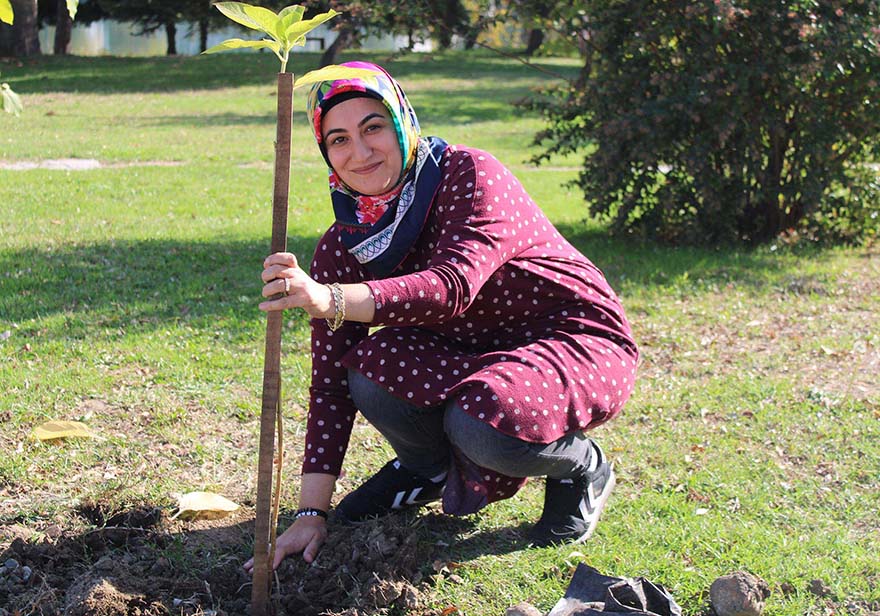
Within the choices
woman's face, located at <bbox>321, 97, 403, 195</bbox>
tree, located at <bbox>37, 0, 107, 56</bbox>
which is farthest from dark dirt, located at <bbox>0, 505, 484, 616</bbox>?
tree, located at <bbox>37, 0, 107, 56</bbox>

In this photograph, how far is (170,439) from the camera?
3.91 meters

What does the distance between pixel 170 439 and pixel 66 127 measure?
12.0 meters

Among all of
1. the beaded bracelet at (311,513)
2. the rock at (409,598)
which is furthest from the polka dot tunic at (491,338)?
the rock at (409,598)

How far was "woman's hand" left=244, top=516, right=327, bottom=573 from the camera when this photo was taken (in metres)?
2.95

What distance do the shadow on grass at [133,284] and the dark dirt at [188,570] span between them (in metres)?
2.33

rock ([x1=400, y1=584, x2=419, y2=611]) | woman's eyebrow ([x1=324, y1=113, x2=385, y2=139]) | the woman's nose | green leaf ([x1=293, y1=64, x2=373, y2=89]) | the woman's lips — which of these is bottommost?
rock ([x1=400, y1=584, x2=419, y2=611])

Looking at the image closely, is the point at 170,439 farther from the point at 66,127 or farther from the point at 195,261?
the point at 66,127

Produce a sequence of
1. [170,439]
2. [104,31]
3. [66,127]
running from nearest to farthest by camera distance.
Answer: [170,439] < [66,127] < [104,31]

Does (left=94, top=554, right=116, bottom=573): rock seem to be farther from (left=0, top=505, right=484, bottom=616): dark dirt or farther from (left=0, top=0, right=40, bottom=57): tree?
(left=0, top=0, right=40, bottom=57): tree

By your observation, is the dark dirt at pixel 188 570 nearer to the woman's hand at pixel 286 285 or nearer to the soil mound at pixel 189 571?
the soil mound at pixel 189 571

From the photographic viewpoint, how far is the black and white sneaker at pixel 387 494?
10.7ft

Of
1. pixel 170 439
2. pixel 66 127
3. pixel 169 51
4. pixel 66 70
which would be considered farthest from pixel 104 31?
pixel 170 439

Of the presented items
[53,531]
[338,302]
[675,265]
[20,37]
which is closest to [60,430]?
[53,531]

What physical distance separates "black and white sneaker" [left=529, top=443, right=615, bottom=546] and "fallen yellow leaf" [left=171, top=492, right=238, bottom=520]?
1009mm
